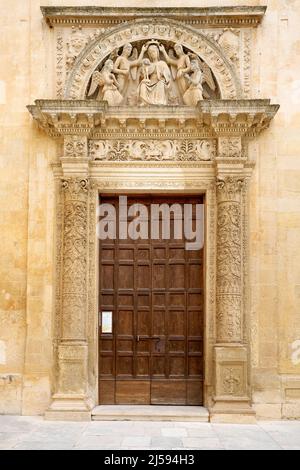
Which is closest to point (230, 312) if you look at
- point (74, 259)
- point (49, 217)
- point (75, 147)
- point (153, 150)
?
point (74, 259)

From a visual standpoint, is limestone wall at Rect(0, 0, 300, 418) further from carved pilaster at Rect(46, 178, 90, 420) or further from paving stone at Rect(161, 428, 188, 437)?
paving stone at Rect(161, 428, 188, 437)

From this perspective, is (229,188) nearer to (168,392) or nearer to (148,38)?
(148,38)

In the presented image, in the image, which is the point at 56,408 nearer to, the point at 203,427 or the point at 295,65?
the point at 203,427

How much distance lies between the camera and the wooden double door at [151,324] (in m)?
8.93

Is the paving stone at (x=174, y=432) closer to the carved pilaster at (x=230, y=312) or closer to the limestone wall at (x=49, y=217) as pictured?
the carved pilaster at (x=230, y=312)

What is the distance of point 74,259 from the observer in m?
8.62

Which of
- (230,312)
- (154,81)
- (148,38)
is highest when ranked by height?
(148,38)

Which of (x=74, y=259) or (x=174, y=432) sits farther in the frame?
(x=74, y=259)

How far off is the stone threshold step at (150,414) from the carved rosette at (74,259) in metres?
1.12

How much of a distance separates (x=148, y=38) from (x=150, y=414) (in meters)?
5.57

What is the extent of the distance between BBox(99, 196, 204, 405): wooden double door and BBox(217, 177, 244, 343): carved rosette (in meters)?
0.52


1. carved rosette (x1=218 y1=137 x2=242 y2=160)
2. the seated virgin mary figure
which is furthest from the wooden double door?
the seated virgin mary figure

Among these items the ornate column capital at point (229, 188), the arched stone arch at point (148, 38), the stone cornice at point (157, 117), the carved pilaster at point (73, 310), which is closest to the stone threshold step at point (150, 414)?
the carved pilaster at point (73, 310)

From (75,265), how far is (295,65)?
4.45 m
